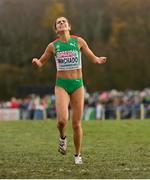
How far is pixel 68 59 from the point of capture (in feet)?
38.4

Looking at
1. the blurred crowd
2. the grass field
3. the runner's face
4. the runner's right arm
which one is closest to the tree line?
the blurred crowd

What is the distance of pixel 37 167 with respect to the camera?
1120 cm

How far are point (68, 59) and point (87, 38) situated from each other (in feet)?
210

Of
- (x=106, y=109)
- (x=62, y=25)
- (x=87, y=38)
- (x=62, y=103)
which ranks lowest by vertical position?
(x=62, y=103)

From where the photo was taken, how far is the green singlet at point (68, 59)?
1173cm

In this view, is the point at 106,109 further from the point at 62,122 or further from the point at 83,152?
the point at 62,122

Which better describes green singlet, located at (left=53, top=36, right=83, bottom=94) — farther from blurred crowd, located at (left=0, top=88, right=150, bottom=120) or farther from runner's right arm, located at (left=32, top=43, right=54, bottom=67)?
blurred crowd, located at (left=0, top=88, right=150, bottom=120)

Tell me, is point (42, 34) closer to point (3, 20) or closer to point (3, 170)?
point (3, 20)

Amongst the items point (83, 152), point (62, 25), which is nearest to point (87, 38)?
point (83, 152)

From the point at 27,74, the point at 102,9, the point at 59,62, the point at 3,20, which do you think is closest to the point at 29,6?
the point at 3,20

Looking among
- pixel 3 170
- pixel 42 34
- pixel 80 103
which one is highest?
pixel 42 34

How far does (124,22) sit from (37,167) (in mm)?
67270

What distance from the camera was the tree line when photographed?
6738 cm

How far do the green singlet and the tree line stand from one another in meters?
50.5
